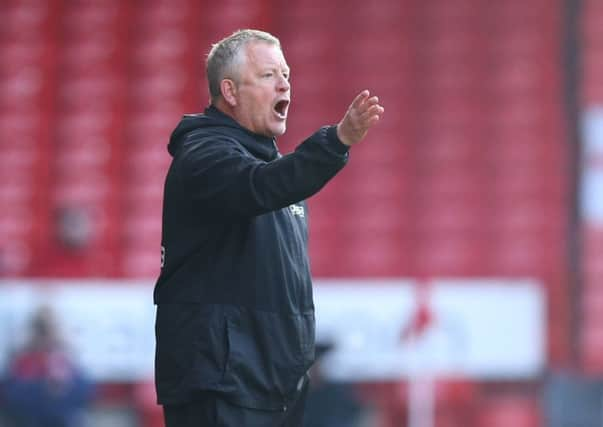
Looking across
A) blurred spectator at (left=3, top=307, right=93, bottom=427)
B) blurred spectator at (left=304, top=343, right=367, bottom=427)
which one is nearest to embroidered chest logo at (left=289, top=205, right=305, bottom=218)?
blurred spectator at (left=304, top=343, right=367, bottom=427)

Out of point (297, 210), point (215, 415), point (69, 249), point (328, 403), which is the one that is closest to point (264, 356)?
point (215, 415)

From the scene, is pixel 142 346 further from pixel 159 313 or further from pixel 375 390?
pixel 159 313

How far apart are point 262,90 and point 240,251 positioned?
15.5 inches

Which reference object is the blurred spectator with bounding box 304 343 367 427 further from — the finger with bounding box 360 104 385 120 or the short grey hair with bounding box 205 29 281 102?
the finger with bounding box 360 104 385 120

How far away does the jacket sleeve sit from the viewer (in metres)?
3.04

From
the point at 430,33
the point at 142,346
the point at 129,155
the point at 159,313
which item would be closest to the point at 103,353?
the point at 142,346

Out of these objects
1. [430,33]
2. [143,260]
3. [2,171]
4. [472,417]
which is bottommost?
[472,417]

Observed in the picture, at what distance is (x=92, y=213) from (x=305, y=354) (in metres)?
6.35

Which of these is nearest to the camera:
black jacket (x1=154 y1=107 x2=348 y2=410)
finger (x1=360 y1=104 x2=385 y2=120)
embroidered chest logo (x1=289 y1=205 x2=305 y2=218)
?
finger (x1=360 y1=104 x2=385 y2=120)

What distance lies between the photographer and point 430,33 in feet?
32.6

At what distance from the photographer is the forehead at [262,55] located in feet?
10.9

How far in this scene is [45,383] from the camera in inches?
322

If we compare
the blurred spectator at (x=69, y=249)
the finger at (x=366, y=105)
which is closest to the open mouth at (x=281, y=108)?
the finger at (x=366, y=105)

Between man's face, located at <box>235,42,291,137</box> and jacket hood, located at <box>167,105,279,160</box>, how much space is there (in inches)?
1.2
